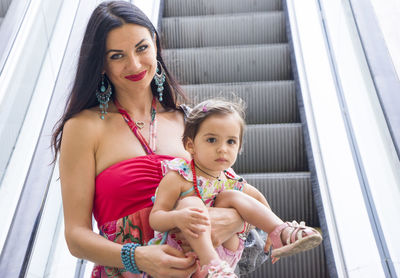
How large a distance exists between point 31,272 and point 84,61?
91 cm

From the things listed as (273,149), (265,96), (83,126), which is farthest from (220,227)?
(265,96)

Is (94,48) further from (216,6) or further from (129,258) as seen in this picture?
(216,6)

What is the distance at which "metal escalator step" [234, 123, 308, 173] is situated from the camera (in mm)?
3648

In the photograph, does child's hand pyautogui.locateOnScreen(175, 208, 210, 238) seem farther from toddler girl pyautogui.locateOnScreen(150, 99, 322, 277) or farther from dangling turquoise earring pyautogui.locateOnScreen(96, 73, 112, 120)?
dangling turquoise earring pyautogui.locateOnScreen(96, 73, 112, 120)

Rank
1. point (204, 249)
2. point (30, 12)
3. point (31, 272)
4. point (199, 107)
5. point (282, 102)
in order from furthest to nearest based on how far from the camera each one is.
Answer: point (282, 102) < point (30, 12) < point (31, 272) < point (199, 107) < point (204, 249)

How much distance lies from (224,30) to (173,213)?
3659mm

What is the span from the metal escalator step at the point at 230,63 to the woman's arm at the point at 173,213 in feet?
9.24

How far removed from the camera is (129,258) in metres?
1.60

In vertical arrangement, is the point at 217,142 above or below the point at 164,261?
above

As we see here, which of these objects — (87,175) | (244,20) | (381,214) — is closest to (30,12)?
(87,175)

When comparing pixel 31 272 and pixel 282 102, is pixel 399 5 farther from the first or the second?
pixel 31 272

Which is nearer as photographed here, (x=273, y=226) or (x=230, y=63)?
(x=273, y=226)

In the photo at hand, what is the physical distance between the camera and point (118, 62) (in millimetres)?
1794

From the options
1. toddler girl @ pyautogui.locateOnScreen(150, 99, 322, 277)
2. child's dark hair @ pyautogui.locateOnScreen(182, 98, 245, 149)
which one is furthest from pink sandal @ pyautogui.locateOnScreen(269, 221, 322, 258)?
child's dark hair @ pyautogui.locateOnScreen(182, 98, 245, 149)
